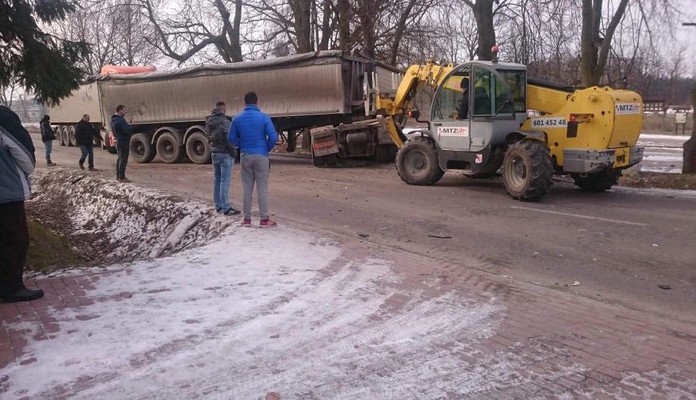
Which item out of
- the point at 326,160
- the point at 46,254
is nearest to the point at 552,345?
the point at 46,254

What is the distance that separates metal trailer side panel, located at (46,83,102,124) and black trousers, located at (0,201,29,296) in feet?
62.2

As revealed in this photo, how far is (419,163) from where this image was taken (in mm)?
12984

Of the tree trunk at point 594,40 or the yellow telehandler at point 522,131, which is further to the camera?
the tree trunk at point 594,40

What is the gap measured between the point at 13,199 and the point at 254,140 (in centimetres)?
358

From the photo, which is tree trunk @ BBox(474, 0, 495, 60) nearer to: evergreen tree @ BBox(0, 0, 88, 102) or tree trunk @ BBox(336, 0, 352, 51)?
tree trunk @ BBox(336, 0, 352, 51)

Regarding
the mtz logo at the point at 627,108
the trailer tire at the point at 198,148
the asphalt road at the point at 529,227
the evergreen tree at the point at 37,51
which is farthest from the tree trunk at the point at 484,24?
the evergreen tree at the point at 37,51

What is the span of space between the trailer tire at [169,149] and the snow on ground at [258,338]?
14.3 meters

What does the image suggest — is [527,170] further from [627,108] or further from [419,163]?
[419,163]

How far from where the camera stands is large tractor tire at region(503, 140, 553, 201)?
10.2 meters

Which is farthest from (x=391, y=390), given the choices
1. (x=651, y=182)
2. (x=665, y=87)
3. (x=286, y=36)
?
(x=665, y=87)

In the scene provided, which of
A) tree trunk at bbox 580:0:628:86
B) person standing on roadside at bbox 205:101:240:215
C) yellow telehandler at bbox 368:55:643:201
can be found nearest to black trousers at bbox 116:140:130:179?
person standing on roadside at bbox 205:101:240:215

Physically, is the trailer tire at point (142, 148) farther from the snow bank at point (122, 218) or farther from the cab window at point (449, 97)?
the cab window at point (449, 97)

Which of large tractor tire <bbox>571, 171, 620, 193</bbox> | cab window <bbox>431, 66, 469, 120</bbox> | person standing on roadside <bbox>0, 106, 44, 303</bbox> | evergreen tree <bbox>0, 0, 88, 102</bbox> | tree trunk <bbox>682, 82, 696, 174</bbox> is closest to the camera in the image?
person standing on roadside <bbox>0, 106, 44, 303</bbox>

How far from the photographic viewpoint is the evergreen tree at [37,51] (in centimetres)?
798
